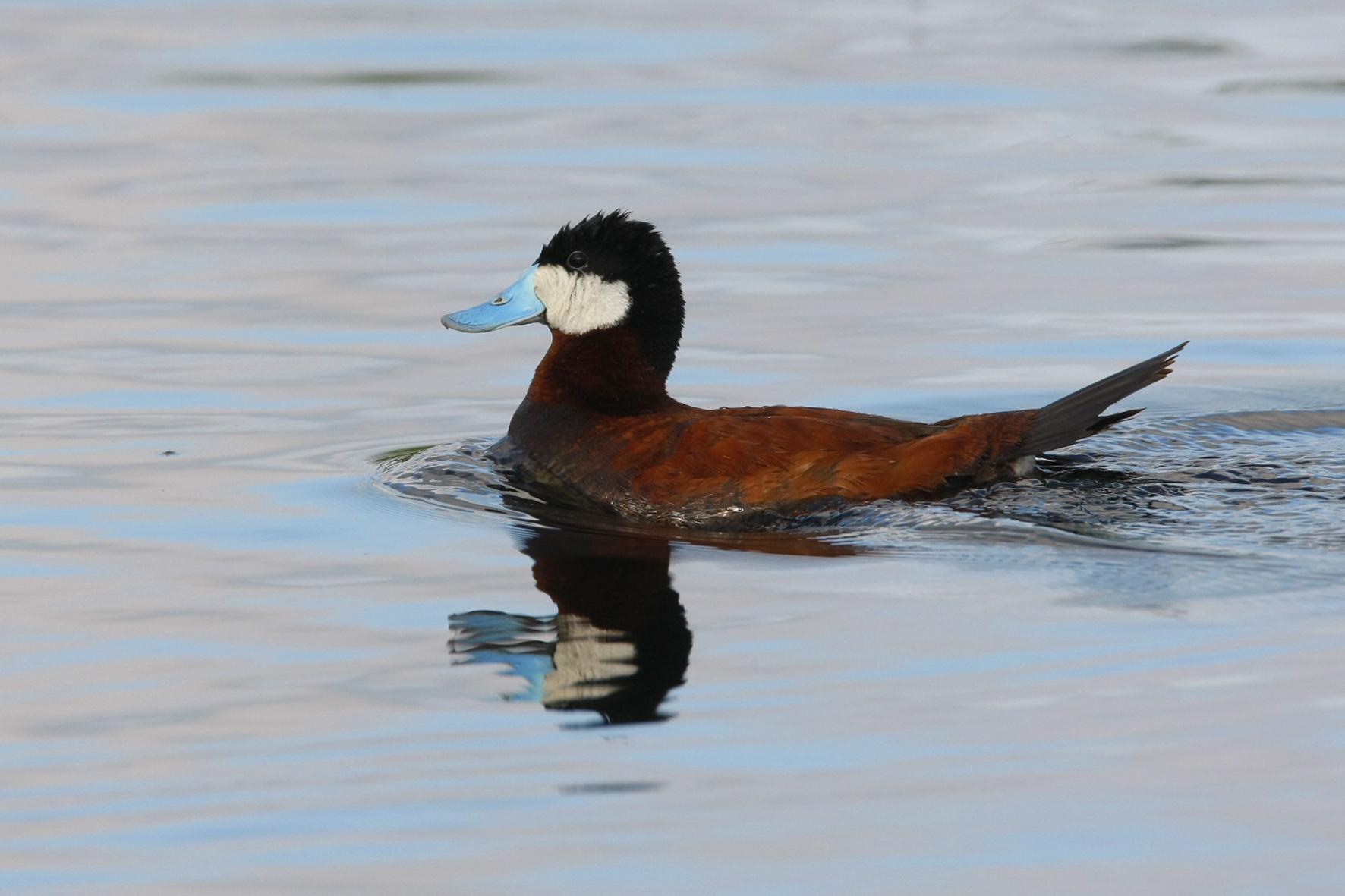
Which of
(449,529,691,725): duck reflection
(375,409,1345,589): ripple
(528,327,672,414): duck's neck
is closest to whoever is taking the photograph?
(449,529,691,725): duck reflection

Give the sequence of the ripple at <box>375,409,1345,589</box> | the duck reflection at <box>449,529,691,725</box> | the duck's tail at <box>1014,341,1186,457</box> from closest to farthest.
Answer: the duck reflection at <box>449,529,691,725</box> < the ripple at <box>375,409,1345,589</box> < the duck's tail at <box>1014,341,1186,457</box>

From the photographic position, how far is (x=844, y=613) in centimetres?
536

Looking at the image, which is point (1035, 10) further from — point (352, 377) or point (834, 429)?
point (834, 429)

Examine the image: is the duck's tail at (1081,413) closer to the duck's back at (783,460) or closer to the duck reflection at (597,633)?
the duck's back at (783,460)

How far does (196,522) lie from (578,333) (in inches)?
60.5

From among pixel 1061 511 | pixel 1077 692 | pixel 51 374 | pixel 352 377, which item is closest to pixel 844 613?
pixel 1077 692

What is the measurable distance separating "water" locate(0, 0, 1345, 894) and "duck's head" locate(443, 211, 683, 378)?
0.75 meters

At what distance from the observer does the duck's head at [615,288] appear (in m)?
7.20

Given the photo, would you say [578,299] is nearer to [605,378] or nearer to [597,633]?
[605,378]

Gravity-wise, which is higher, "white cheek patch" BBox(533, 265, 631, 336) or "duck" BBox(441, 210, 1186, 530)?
"white cheek patch" BBox(533, 265, 631, 336)

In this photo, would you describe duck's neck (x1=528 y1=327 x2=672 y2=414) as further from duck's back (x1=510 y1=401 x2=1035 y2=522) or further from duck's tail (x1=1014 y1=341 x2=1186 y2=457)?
duck's tail (x1=1014 y1=341 x2=1186 y2=457)

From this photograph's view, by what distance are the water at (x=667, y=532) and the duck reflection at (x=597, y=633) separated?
2cm

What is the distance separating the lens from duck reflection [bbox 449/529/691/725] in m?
4.85

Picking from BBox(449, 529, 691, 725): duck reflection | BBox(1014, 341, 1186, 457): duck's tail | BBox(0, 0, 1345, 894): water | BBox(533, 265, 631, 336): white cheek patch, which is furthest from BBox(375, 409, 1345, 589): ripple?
BBox(533, 265, 631, 336): white cheek patch
